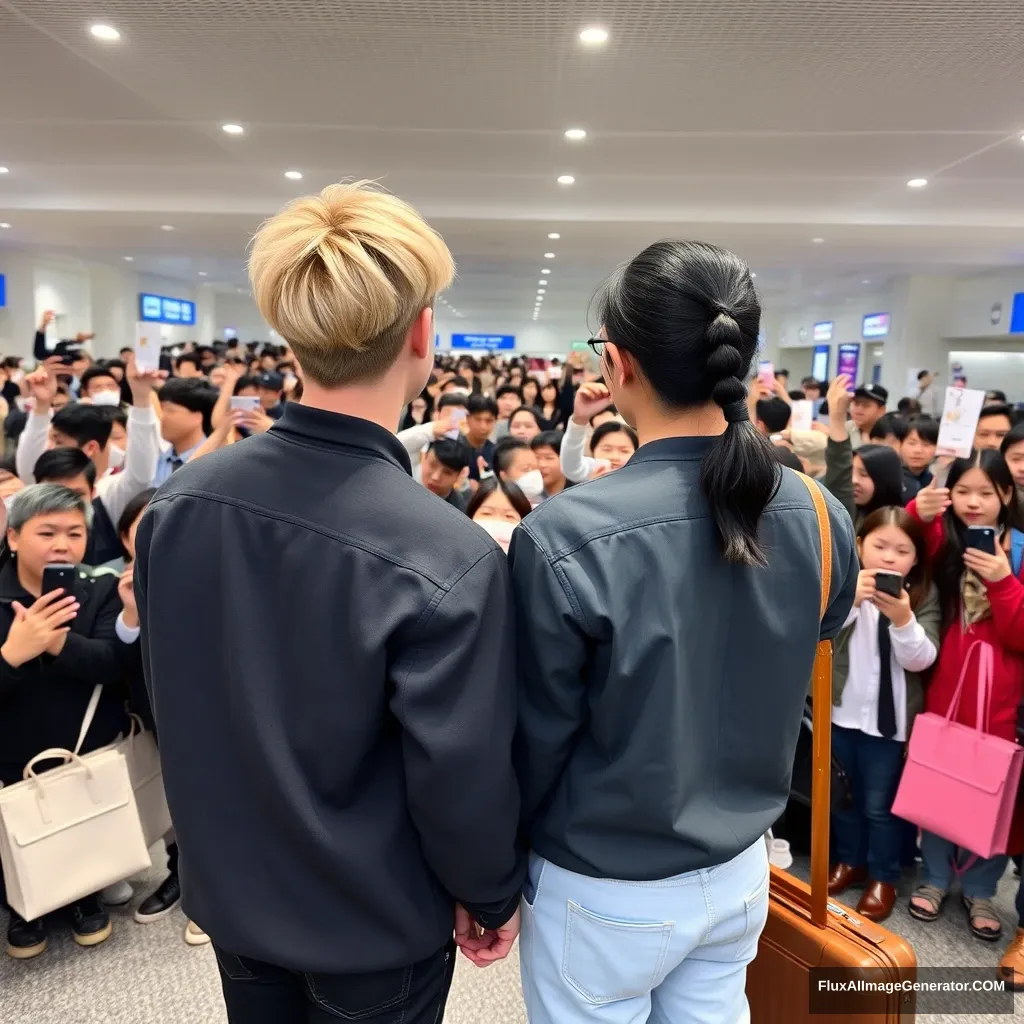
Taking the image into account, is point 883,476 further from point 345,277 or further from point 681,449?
point 345,277

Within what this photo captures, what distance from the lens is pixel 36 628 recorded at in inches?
83.1

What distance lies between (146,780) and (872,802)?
2.36 meters

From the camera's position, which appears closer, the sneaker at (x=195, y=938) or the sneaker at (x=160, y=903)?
the sneaker at (x=195, y=938)

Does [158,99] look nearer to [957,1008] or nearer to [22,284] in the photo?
[957,1008]

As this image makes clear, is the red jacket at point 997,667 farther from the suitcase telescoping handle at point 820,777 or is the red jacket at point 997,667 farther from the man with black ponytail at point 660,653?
the man with black ponytail at point 660,653

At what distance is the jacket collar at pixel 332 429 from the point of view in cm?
107

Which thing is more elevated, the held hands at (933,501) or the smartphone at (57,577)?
the held hands at (933,501)

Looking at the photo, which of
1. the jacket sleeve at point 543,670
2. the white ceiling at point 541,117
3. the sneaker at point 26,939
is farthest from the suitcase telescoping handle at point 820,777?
the white ceiling at point 541,117

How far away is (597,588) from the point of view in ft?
3.53

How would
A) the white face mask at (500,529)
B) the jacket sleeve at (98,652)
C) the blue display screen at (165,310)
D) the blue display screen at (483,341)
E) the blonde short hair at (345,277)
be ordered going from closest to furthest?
the blonde short hair at (345,277), the jacket sleeve at (98,652), the white face mask at (500,529), the blue display screen at (165,310), the blue display screen at (483,341)

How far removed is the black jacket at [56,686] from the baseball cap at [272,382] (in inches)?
169

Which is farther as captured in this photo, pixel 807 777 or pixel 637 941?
pixel 807 777

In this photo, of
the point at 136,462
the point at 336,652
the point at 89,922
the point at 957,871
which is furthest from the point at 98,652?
the point at 957,871

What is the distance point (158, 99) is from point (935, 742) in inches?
258
